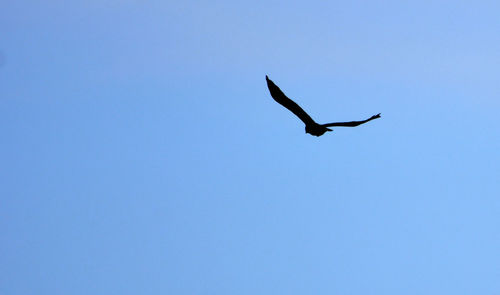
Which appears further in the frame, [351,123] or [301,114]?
[301,114]

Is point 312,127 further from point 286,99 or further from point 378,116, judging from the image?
point 378,116

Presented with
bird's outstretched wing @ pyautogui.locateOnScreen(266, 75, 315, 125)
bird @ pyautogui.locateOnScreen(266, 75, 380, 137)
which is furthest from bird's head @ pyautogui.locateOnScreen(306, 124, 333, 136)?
bird's outstretched wing @ pyautogui.locateOnScreen(266, 75, 315, 125)

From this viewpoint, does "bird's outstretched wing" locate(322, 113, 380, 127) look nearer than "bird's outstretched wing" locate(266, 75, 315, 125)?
Yes

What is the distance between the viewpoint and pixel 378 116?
19688mm

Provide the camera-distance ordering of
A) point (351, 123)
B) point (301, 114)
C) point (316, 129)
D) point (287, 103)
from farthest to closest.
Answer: point (316, 129)
point (301, 114)
point (287, 103)
point (351, 123)

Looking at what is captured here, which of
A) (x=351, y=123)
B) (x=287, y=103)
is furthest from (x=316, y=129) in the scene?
(x=351, y=123)

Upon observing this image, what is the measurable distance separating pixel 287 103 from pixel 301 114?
672 millimetres

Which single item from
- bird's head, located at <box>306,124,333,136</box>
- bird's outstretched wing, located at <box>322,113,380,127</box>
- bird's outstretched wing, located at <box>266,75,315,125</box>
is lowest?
bird's outstretched wing, located at <box>322,113,380,127</box>

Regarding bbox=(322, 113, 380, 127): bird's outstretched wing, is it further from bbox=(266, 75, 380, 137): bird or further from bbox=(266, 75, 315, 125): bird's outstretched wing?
bbox=(266, 75, 315, 125): bird's outstretched wing

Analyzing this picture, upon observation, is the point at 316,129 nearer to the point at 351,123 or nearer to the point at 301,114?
the point at 301,114

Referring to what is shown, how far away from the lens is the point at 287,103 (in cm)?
2133

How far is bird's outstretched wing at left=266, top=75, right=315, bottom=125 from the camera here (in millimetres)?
20938

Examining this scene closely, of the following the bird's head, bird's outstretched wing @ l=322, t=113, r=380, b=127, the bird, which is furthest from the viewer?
the bird's head

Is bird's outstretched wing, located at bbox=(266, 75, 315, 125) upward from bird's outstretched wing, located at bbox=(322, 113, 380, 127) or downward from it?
upward
